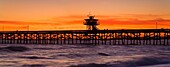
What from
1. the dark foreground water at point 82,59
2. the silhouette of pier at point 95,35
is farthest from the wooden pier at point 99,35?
the dark foreground water at point 82,59

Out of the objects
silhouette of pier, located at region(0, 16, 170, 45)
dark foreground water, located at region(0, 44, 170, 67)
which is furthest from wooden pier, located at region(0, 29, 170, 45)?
dark foreground water, located at region(0, 44, 170, 67)

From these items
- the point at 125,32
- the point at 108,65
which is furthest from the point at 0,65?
the point at 125,32

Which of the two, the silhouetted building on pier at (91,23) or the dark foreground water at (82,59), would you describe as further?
the silhouetted building on pier at (91,23)

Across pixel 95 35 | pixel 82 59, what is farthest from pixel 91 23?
pixel 82 59

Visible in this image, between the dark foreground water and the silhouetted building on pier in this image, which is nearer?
the dark foreground water

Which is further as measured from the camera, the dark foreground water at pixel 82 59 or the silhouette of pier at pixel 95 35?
the silhouette of pier at pixel 95 35

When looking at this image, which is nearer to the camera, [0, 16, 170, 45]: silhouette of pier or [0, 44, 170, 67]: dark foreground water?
[0, 44, 170, 67]: dark foreground water

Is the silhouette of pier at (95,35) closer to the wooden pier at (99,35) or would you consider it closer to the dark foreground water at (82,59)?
the wooden pier at (99,35)

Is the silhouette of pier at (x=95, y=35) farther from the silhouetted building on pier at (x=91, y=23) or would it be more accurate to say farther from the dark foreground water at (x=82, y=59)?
the dark foreground water at (x=82, y=59)

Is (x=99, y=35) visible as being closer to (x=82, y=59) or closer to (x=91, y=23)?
(x=91, y=23)

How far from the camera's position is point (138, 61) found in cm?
2897

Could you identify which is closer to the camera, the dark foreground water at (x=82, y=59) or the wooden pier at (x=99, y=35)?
the dark foreground water at (x=82, y=59)

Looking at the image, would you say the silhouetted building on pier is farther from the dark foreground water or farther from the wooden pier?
the dark foreground water

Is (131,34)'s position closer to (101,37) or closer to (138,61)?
(101,37)
